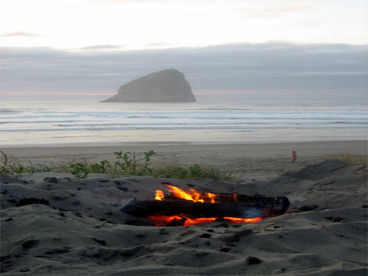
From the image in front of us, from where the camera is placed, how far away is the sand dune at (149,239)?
Answer: 3.69 metres

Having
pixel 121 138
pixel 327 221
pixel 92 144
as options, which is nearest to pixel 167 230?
pixel 327 221

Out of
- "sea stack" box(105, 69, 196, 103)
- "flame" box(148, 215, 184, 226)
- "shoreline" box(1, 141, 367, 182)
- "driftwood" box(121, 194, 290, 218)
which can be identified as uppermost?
"sea stack" box(105, 69, 196, 103)

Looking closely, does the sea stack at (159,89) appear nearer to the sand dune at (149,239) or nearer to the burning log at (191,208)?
the sand dune at (149,239)

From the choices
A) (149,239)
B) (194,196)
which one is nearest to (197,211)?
(194,196)

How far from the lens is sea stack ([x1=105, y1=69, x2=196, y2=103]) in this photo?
157m

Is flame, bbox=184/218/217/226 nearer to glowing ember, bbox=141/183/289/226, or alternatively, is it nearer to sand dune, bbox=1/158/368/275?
glowing ember, bbox=141/183/289/226

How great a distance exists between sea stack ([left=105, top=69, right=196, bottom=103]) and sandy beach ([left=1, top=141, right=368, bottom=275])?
145 m

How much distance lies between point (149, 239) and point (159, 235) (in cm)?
13

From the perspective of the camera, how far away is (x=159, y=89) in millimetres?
164000

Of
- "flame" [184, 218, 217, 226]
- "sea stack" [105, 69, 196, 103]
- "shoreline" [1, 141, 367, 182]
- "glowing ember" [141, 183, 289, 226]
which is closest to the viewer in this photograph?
"flame" [184, 218, 217, 226]

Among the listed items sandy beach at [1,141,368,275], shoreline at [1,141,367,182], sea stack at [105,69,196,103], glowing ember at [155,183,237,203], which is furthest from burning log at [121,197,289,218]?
sea stack at [105,69,196,103]

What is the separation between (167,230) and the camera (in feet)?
16.0

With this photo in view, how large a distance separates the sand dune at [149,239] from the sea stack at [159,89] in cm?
14602

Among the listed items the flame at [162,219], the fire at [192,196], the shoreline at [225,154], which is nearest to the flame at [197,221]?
the flame at [162,219]
